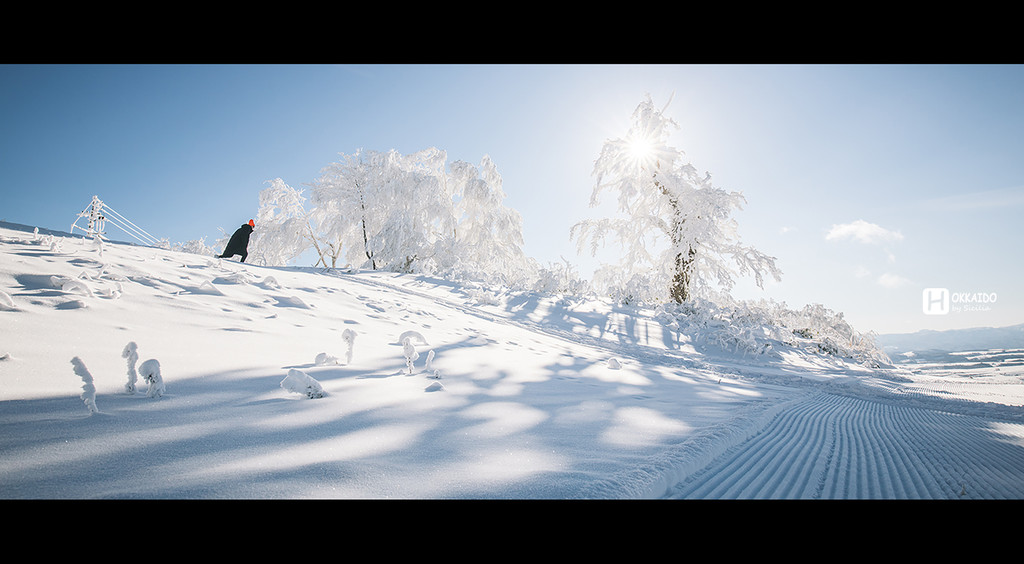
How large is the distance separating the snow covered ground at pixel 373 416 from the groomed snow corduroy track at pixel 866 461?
0.01 meters

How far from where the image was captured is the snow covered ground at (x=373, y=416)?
1035 mm

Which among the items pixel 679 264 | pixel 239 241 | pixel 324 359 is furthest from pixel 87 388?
pixel 679 264

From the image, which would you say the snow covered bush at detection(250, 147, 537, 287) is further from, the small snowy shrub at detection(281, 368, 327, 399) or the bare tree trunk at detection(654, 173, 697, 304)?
the small snowy shrub at detection(281, 368, 327, 399)

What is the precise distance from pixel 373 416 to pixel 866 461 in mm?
2087

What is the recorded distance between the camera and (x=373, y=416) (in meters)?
1.56

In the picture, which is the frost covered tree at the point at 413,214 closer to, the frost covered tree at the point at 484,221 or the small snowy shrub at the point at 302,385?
the frost covered tree at the point at 484,221

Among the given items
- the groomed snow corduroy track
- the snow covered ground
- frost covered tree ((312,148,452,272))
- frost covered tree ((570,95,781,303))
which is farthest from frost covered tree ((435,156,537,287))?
the groomed snow corduroy track

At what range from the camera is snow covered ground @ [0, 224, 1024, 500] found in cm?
104

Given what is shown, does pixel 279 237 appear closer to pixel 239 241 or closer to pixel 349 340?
pixel 239 241

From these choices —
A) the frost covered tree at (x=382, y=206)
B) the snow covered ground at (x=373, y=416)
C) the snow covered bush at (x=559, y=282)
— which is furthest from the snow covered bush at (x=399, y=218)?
the snow covered ground at (x=373, y=416)

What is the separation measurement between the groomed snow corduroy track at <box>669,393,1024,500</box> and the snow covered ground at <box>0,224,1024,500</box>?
0.04ft
